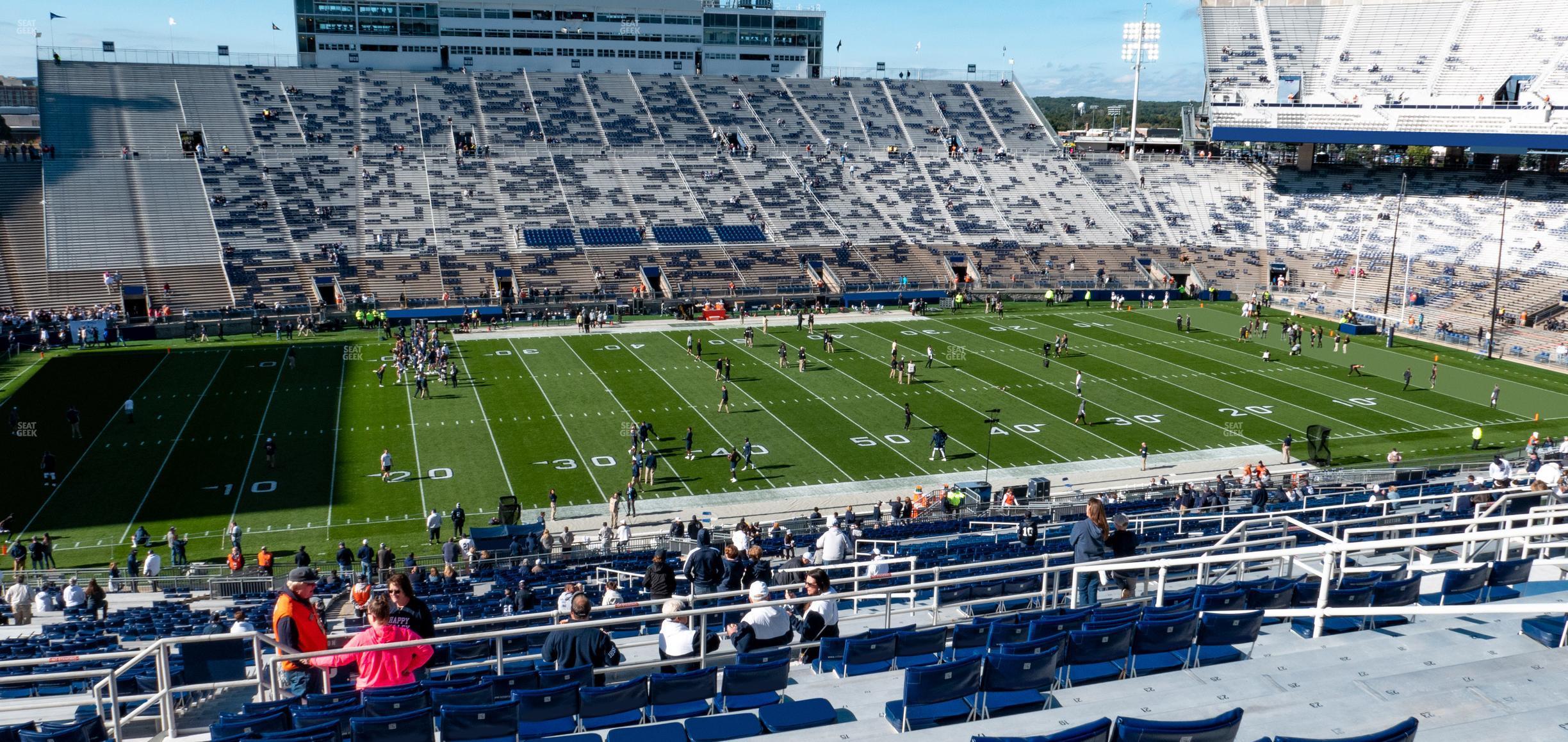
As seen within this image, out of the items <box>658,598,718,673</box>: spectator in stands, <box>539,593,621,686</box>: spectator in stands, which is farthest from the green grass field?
<box>539,593,621,686</box>: spectator in stands

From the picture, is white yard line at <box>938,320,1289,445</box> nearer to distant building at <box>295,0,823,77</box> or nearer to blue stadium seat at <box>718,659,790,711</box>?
blue stadium seat at <box>718,659,790,711</box>

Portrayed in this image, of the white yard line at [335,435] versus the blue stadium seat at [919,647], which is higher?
the blue stadium seat at [919,647]

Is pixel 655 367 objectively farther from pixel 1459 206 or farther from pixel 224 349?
pixel 1459 206

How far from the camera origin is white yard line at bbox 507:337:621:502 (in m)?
29.8

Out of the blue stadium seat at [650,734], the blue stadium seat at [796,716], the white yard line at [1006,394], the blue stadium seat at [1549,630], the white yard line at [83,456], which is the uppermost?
the blue stadium seat at [1549,630]

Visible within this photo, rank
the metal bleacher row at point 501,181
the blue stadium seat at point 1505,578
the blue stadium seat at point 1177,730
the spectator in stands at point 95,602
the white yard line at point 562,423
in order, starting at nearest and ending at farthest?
1. the blue stadium seat at point 1177,730
2. the blue stadium seat at point 1505,578
3. the spectator in stands at point 95,602
4. the white yard line at point 562,423
5. the metal bleacher row at point 501,181

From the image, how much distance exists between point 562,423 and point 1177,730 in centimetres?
3017

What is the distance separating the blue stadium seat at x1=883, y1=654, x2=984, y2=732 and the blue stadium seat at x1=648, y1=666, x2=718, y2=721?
1.51 meters

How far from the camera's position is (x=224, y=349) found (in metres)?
45.8

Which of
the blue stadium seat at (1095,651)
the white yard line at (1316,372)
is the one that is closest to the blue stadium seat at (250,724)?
the blue stadium seat at (1095,651)

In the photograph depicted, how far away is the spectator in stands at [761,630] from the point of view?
396 inches

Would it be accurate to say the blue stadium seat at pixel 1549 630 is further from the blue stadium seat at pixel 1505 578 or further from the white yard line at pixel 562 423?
the white yard line at pixel 562 423

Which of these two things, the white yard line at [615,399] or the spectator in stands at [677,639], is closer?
the spectator in stands at [677,639]

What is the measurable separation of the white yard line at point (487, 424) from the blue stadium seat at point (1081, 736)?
2362 centimetres
